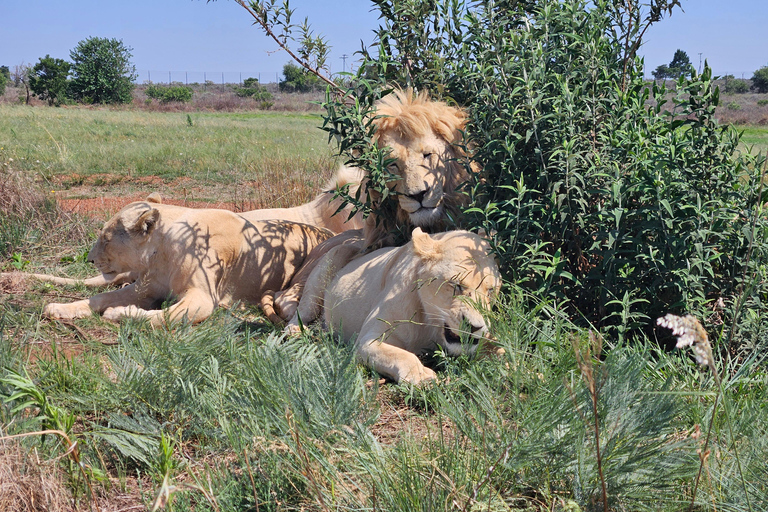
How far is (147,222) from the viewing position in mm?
Answer: 5754

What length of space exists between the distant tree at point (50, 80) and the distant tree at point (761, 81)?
5568 cm

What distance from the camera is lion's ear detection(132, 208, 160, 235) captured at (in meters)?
5.68

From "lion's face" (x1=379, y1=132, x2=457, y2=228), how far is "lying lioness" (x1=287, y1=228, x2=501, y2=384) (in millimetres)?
398

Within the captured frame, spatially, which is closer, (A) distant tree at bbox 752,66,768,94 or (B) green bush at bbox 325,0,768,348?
(B) green bush at bbox 325,0,768,348

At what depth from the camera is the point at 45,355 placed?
405 centimetres

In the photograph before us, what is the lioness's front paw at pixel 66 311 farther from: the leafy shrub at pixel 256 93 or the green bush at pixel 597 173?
the leafy shrub at pixel 256 93

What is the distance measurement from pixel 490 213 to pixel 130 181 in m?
9.24

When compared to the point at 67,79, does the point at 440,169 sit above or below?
below

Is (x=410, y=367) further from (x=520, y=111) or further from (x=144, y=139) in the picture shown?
(x=144, y=139)

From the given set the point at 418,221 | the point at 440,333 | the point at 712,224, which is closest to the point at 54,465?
the point at 440,333

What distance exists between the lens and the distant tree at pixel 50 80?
157 feet

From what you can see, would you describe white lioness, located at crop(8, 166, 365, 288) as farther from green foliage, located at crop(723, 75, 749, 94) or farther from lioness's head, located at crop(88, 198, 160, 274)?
green foliage, located at crop(723, 75, 749, 94)

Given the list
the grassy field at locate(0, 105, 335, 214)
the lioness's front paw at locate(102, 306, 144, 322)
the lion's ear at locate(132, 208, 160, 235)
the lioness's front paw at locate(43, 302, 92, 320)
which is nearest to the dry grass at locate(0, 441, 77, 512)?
the lioness's front paw at locate(102, 306, 144, 322)

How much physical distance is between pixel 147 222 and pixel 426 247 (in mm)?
2938
